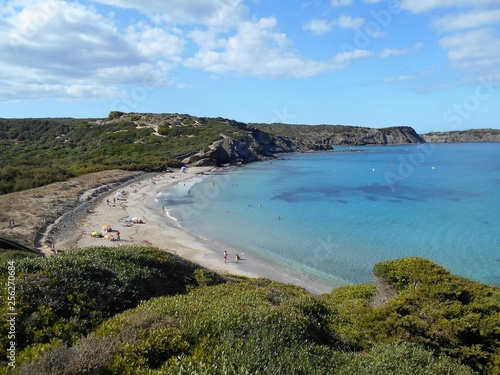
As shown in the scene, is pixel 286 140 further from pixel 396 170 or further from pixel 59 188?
pixel 59 188

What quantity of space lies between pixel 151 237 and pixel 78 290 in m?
25.4

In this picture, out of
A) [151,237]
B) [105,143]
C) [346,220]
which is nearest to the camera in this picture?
[151,237]

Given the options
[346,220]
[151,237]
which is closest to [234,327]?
[151,237]

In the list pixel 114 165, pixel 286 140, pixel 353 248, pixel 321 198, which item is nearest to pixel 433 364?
pixel 353 248

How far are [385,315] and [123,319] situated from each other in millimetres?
5822

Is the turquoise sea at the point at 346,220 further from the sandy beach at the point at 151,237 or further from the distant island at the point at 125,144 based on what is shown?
the distant island at the point at 125,144

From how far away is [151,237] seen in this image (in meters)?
32.7

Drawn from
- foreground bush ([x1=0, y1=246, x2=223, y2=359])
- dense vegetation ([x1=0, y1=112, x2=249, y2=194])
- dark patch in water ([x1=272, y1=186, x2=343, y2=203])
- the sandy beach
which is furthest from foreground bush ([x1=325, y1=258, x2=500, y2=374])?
dense vegetation ([x1=0, y1=112, x2=249, y2=194])

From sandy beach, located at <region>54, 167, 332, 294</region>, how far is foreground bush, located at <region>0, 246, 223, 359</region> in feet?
41.8

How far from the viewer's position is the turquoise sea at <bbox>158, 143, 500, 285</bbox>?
2764cm

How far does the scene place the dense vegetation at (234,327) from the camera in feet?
17.1

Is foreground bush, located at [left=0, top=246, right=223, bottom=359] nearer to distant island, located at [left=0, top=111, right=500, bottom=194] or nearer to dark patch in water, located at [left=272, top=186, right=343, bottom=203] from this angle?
dark patch in water, located at [left=272, top=186, right=343, bottom=203]

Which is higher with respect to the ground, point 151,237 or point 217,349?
point 217,349

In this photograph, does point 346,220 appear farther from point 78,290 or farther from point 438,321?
point 78,290
